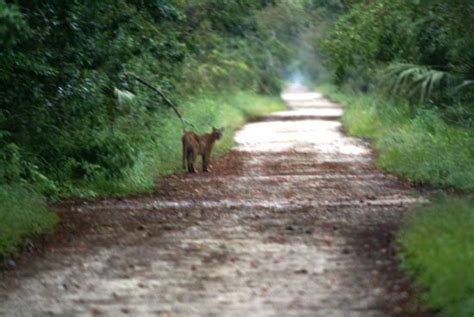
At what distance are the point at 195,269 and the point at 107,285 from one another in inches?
37.8

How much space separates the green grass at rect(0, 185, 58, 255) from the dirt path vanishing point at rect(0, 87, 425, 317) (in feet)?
0.94

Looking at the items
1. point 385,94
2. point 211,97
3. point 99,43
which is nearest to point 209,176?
point 99,43

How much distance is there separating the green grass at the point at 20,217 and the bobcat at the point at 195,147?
5.86 meters

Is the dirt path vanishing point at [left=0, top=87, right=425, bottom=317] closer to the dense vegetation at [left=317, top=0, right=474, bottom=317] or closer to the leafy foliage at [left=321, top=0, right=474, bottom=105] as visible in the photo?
the dense vegetation at [left=317, top=0, right=474, bottom=317]

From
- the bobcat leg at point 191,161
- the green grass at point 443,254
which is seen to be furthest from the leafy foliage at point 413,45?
the green grass at point 443,254

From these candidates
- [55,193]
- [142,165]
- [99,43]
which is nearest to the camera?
[55,193]

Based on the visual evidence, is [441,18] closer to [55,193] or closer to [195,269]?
[55,193]

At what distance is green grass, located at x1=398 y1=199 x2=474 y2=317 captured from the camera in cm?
716

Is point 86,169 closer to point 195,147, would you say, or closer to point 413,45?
point 195,147

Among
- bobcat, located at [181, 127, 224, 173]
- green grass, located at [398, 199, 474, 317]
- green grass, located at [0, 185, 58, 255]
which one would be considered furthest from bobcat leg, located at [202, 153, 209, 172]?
green grass, located at [398, 199, 474, 317]

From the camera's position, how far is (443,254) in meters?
8.20

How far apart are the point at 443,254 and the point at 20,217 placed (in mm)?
5185

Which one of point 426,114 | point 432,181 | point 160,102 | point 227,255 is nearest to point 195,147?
point 160,102

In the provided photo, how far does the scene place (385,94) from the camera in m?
25.4
